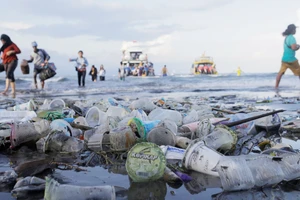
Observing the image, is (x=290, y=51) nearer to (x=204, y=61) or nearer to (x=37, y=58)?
(x=37, y=58)

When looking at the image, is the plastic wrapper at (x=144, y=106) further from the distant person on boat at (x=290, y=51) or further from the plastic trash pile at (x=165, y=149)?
the distant person on boat at (x=290, y=51)

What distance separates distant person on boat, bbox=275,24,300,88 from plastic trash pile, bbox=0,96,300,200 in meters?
4.77

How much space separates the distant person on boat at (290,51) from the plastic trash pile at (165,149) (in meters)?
4.77

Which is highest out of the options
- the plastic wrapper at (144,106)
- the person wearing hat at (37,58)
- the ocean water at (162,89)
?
the person wearing hat at (37,58)

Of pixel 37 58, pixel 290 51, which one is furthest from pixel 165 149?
pixel 37 58

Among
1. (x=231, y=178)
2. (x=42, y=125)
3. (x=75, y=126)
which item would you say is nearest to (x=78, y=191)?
(x=231, y=178)

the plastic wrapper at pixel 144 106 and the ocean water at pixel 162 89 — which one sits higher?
the plastic wrapper at pixel 144 106

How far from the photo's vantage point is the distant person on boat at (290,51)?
7.85 metres

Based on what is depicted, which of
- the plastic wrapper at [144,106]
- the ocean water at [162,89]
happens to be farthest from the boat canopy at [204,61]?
the plastic wrapper at [144,106]

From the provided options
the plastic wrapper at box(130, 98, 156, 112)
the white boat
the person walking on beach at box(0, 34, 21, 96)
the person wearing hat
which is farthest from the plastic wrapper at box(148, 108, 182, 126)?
the white boat

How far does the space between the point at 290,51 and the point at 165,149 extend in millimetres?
7106

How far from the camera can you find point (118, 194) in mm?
1589

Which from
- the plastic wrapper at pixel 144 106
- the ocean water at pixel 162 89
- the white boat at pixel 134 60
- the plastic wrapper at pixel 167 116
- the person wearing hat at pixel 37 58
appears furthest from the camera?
the white boat at pixel 134 60

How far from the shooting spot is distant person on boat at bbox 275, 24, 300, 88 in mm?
7854
